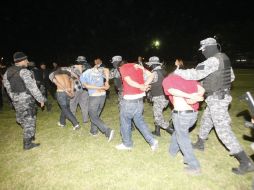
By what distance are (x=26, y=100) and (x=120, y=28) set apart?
49996mm

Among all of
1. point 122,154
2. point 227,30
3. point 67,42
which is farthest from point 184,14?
point 122,154

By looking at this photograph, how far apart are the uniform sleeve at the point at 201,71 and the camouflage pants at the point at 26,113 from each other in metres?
3.78

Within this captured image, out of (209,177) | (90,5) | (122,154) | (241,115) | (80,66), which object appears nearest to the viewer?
(209,177)

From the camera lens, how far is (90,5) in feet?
170

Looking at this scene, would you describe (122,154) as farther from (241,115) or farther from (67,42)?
(67,42)

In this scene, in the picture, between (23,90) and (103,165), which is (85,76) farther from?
(103,165)

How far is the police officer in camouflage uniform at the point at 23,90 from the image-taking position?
6.30 m

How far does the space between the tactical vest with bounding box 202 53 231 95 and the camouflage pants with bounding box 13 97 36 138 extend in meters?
4.15

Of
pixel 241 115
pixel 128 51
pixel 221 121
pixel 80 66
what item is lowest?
pixel 128 51

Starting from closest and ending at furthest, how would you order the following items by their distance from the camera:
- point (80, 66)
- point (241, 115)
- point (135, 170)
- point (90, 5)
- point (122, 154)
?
point (135, 170) → point (122, 154) → point (80, 66) → point (241, 115) → point (90, 5)

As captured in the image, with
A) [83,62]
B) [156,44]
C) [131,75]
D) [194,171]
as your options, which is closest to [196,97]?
[194,171]

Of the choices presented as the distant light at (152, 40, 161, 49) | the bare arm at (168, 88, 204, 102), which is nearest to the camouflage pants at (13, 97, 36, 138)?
the bare arm at (168, 88, 204, 102)

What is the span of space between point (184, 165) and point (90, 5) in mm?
50475

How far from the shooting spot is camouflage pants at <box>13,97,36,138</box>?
21.3 ft
